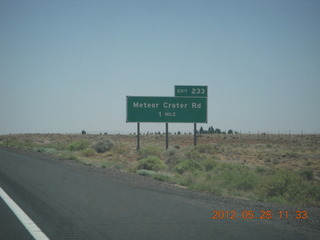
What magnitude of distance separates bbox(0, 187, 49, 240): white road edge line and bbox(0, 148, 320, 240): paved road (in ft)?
0.37

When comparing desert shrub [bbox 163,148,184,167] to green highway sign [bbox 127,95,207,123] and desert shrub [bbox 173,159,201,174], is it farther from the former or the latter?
desert shrub [bbox 173,159,201,174]

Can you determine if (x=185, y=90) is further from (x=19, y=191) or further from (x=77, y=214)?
(x=77, y=214)

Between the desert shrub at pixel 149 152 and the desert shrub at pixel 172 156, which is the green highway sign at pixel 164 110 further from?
the desert shrub at pixel 172 156

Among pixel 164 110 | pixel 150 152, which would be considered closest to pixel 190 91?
pixel 164 110

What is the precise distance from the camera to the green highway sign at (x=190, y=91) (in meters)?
35.5

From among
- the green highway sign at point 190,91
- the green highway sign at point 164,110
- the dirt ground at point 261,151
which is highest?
the green highway sign at point 190,91

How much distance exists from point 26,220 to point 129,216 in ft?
7.35

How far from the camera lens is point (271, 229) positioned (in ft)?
25.0

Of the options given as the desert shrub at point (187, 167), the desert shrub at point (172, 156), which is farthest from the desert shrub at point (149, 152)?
the desert shrub at point (187, 167)

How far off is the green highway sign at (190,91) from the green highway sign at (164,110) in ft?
1.47

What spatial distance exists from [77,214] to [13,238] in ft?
7.24

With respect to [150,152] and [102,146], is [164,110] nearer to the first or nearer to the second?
[150,152]

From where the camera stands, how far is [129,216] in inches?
344
